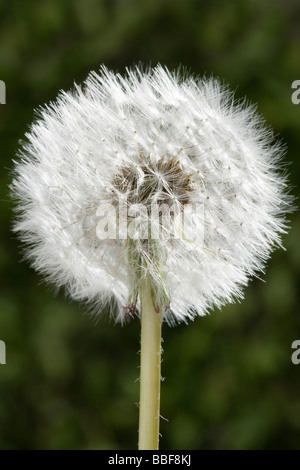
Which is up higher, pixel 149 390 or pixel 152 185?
pixel 152 185

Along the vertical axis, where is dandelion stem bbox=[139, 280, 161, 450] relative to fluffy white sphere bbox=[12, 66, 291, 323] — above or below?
below

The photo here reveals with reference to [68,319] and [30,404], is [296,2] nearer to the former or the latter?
[68,319]

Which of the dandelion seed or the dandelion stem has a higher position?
the dandelion seed

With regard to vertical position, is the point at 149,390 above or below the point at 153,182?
below

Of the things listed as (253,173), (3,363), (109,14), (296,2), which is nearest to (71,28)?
(109,14)

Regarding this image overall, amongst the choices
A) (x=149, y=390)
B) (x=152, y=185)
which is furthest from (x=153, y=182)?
(x=149, y=390)

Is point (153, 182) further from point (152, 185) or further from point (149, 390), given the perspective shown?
point (149, 390)

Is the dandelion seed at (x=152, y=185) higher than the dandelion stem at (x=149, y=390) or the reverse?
higher

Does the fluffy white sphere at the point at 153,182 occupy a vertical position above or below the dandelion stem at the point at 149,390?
above
